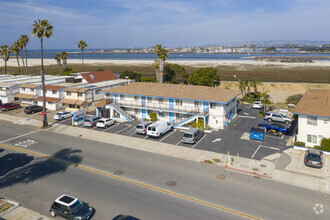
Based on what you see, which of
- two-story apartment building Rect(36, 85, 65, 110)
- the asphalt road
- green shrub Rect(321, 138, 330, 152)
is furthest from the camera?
two-story apartment building Rect(36, 85, 65, 110)

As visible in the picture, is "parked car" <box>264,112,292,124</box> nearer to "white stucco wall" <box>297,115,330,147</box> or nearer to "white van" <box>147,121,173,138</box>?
"white stucco wall" <box>297,115,330,147</box>

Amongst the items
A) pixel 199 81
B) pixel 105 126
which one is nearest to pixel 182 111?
pixel 105 126

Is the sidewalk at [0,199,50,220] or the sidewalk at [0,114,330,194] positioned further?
the sidewalk at [0,114,330,194]

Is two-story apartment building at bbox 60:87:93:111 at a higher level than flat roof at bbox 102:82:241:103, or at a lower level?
lower

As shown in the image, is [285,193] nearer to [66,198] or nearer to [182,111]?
[66,198]

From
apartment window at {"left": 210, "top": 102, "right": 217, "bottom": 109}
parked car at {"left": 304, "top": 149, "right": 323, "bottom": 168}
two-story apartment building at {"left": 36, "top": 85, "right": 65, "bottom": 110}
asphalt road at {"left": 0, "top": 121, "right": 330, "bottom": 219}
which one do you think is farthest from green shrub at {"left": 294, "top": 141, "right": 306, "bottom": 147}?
two-story apartment building at {"left": 36, "top": 85, "right": 65, "bottom": 110}

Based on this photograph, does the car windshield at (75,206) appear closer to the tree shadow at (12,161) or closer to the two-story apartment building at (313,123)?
the tree shadow at (12,161)

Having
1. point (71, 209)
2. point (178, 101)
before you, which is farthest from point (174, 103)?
point (71, 209)
